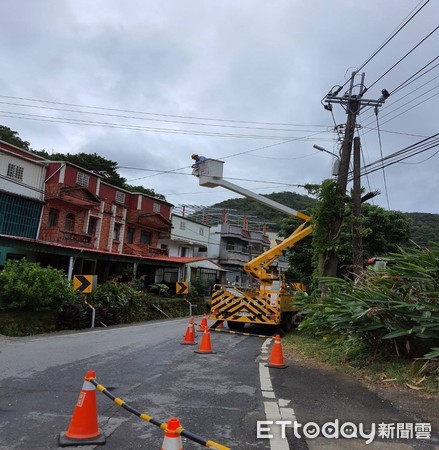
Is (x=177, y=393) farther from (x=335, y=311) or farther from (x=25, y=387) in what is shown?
(x=335, y=311)

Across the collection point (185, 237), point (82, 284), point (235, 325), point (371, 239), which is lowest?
point (235, 325)

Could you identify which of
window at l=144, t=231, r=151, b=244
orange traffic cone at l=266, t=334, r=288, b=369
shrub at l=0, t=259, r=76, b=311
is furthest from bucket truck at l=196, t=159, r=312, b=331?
window at l=144, t=231, r=151, b=244

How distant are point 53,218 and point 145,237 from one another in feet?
37.8

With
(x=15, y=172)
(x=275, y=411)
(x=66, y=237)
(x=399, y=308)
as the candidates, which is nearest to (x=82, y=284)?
(x=399, y=308)

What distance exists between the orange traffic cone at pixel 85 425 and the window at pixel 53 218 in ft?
89.0

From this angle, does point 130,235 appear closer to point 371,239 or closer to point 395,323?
point 371,239

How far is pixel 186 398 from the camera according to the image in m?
6.14

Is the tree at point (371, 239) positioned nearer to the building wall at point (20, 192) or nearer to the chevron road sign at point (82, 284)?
the chevron road sign at point (82, 284)

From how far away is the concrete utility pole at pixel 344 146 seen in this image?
15430 millimetres

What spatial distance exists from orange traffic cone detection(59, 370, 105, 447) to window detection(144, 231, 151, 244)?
35851 millimetres

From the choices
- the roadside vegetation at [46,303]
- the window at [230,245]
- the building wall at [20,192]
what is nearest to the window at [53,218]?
the building wall at [20,192]

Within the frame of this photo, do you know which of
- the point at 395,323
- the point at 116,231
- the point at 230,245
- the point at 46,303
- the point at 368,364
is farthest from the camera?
the point at 230,245

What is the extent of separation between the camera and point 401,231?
26531mm

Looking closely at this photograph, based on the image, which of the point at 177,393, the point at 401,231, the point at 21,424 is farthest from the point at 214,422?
the point at 401,231
